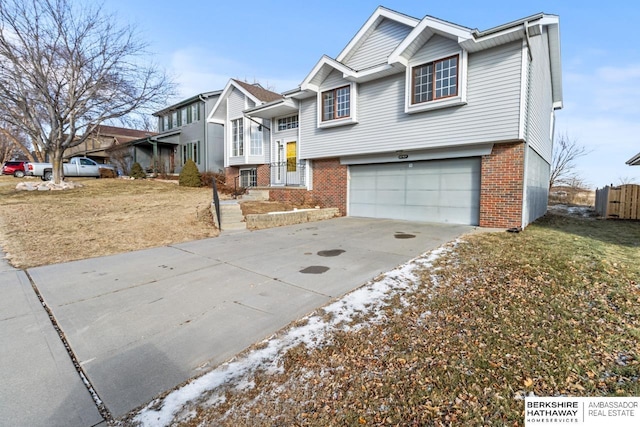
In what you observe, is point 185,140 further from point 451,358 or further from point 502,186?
point 451,358

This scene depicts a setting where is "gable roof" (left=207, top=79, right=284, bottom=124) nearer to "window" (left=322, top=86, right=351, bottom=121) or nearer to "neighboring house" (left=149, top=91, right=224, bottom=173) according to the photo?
"neighboring house" (left=149, top=91, right=224, bottom=173)

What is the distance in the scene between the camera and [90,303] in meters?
4.09

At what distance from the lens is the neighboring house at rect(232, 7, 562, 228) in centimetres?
874

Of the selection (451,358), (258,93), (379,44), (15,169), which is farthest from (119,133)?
(451,358)

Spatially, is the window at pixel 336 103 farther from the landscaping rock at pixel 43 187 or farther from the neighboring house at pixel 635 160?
the landscaping rock at pixel 43 187

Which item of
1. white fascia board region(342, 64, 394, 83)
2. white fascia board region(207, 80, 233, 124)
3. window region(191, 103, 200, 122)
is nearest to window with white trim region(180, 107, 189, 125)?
window region(191, 103, 200, 122)

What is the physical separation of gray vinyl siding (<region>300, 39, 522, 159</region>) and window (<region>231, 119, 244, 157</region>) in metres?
5.61

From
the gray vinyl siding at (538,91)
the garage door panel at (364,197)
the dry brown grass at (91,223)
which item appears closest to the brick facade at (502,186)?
the gray vinyl siding at (538,91)

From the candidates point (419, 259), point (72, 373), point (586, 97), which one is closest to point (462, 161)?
point (419, 259)

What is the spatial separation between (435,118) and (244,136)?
10886mm

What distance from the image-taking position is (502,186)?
29.8ft

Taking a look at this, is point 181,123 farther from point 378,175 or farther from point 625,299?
point 625,299

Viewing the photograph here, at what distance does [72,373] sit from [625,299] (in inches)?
240

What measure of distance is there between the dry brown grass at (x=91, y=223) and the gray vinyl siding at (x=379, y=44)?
27.9ft
